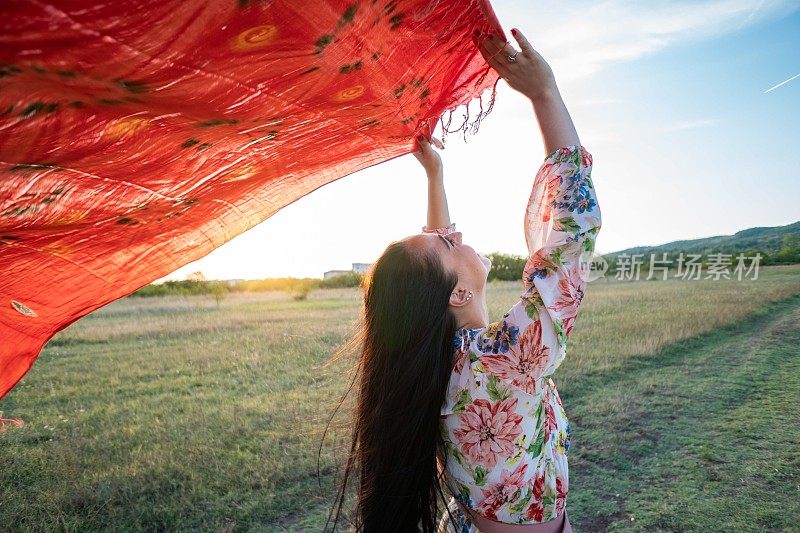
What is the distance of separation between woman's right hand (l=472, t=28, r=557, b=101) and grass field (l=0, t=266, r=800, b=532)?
1.35 m

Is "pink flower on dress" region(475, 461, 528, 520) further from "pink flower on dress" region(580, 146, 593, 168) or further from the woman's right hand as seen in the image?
the woman's right hand

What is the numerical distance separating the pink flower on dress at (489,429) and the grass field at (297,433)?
0.85 metres

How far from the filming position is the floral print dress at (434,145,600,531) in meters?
1.75

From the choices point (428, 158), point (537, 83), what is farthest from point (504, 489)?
point (428, 158)

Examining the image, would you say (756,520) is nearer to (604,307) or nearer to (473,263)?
(473,263)

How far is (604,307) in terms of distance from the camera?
17.9m

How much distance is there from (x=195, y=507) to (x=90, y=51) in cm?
418

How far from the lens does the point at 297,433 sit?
6059 millimetres

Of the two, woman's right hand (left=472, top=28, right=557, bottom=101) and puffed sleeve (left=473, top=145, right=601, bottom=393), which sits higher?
woman's right hand (left=472, top=28, right=557, bottom=101)

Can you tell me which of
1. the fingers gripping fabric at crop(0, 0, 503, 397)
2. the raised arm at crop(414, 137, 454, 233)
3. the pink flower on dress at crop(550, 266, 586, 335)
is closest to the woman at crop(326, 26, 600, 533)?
the pink flower on dress at crop(550, 266, 586, 335)

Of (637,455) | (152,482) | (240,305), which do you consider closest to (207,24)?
(152,482)

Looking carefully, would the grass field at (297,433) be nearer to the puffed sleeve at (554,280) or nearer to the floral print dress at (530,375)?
the floral print dress at (530,375)

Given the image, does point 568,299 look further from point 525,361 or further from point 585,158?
point 585,158

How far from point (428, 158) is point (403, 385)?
1.26 metres
